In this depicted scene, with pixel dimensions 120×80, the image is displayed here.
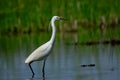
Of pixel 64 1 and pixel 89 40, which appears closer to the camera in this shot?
pixel 89 40

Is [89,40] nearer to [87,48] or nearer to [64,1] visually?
[87,48]

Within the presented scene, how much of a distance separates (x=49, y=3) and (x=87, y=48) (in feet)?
37.3

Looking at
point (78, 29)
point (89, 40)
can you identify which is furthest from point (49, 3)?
point (89, 40)

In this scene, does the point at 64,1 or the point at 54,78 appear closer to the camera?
the point at 54,78

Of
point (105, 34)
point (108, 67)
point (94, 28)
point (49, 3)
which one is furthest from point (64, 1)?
point (108, 67)

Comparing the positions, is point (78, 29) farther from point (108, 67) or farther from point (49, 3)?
point (108, 67)

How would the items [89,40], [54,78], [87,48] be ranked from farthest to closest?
[89,40], [87,48], [54,78]

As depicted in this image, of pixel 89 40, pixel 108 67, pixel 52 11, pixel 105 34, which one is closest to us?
pixel 108 67

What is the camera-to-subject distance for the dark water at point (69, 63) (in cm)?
1553

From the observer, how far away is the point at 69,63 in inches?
701

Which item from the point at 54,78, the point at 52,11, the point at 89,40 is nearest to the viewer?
the point at 54,78

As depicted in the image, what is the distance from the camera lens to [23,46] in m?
24.6

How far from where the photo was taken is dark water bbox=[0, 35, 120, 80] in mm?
15531

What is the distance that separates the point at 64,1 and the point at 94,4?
1.75 m
